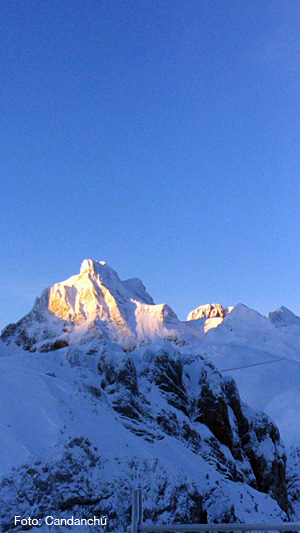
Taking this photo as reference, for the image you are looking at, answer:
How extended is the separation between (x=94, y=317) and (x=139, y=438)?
82216 millimetres

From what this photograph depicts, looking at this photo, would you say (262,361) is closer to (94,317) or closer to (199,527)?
(94,317)

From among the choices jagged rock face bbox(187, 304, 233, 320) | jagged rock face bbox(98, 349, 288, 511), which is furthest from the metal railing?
jagged rock face bbox(187, 304, 233, 320)

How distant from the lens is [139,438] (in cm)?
1781

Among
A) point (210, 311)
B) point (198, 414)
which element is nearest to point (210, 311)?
point (210, 311)

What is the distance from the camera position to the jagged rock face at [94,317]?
316 ft

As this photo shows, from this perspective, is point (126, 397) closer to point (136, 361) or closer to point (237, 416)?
point (136, 361)

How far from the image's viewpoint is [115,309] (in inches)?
3954

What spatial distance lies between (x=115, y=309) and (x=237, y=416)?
74.1 meters

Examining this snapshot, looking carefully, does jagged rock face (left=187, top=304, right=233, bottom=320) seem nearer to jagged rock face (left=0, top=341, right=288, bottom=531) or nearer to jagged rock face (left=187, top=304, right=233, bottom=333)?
jagged rock face (left=187, top=304, right=233, bottom=333)

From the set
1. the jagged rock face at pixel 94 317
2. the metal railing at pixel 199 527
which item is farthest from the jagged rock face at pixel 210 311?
the metal railing at pixel 199 527

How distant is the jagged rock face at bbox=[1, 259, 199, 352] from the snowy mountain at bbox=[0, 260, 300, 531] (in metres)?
50.0

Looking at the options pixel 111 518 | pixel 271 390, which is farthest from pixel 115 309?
pixel 111 518

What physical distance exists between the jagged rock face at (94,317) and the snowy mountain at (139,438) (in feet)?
164

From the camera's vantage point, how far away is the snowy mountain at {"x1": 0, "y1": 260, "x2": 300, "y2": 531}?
11.3 meters
